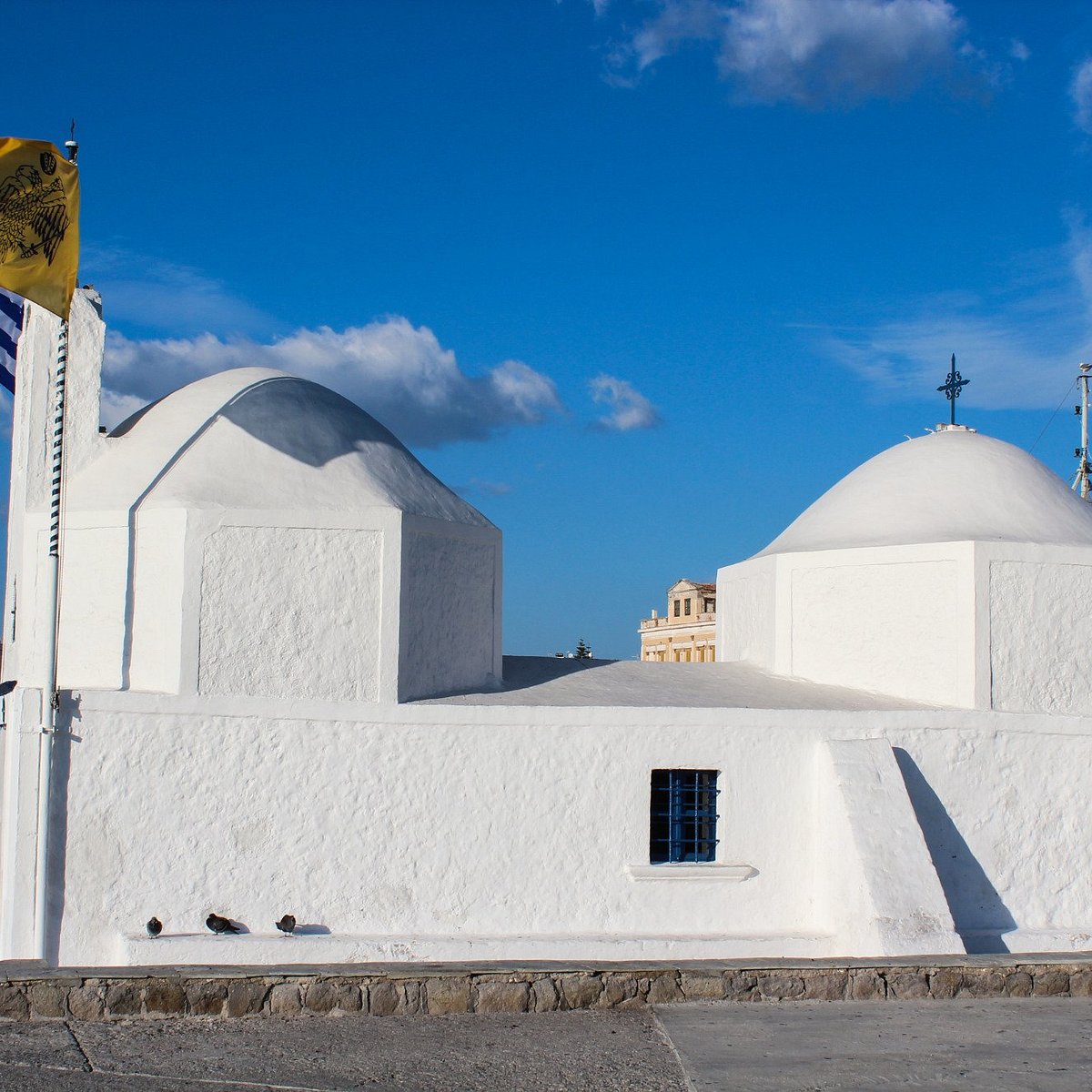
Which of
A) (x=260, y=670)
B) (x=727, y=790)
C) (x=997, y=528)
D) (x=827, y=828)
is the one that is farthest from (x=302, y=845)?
(x=997, y=528)

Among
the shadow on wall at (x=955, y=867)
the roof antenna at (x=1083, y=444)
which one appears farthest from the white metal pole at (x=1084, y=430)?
the shadow on wall at (x=955, y=867)

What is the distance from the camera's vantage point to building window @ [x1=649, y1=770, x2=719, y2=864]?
9836 mm

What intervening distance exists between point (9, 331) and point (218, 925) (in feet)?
18.0

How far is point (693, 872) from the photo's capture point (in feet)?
31.7

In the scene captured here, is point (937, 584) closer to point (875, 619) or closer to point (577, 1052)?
point (875, 619)

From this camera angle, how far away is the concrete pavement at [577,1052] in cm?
543

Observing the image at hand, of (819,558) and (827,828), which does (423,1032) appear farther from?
(819,558)

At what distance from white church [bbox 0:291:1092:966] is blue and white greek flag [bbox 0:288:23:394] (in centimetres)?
20

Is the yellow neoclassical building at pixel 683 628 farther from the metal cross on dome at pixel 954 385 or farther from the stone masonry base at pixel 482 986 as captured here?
the stone masonry base at pixel 482 986

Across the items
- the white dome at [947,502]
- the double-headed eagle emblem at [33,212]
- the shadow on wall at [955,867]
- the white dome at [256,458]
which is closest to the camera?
the double-headed eagle emblem at [33,212]

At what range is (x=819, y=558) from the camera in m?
11.7

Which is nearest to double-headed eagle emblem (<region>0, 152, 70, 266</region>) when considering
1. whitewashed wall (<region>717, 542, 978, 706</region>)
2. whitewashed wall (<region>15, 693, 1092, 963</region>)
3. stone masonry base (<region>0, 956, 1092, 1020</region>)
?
whitewashed wall (<region>15, 693, 1092, 963</region>)

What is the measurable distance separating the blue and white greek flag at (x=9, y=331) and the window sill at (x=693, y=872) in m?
6.69

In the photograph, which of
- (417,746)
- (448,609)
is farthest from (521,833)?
(448,609)
